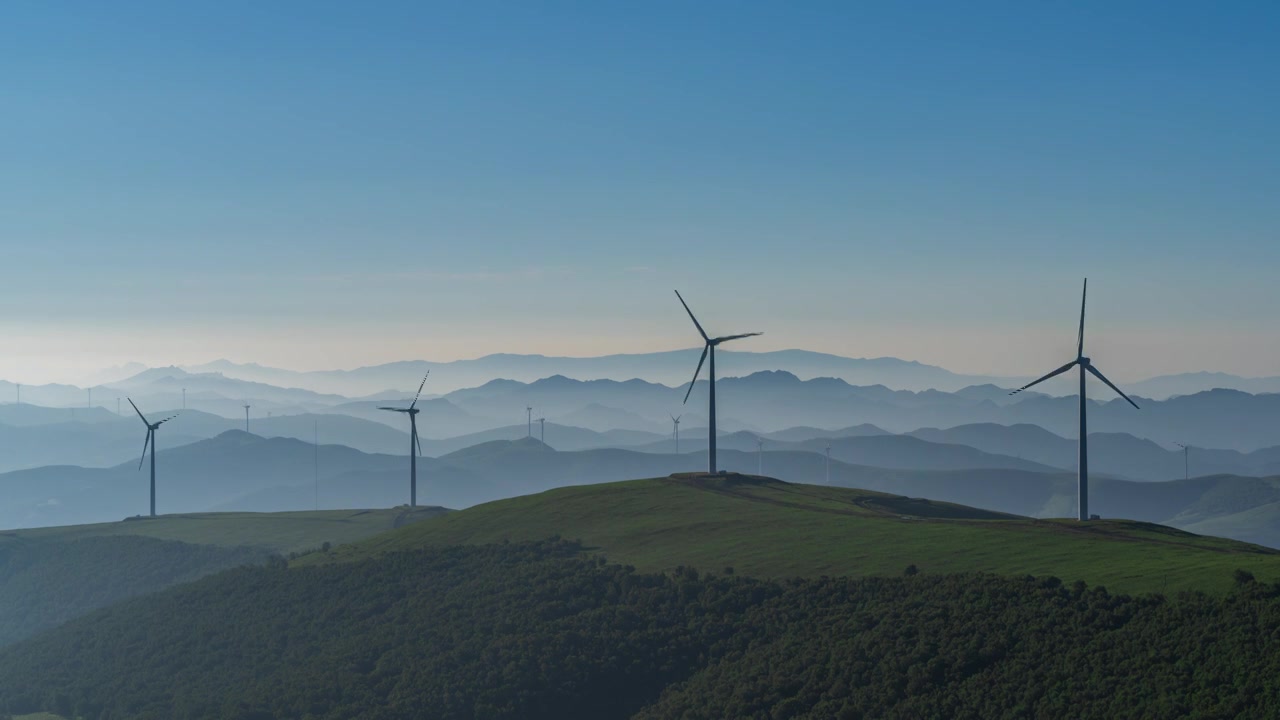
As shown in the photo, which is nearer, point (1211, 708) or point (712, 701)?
point (1211, 708)

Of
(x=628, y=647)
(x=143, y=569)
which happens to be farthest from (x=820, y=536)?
(x=143, y=569)

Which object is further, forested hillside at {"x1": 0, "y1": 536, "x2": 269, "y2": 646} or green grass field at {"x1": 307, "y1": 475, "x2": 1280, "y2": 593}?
forested hillside at {"x1": 0, "y1": 536, "x2": 269, "y2": 646}

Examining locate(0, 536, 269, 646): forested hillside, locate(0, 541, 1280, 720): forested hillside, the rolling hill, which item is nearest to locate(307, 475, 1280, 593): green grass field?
locate(0, 541, 1280, 720): forested hillside

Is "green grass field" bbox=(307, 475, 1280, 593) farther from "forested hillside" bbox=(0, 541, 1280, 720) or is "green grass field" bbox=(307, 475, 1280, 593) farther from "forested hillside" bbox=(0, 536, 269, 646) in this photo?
"forested hillside" bbox=(0, 536, 269, 646)

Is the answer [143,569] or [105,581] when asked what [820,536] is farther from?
[105,581]

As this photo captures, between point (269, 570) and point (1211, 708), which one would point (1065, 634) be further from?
point (269, 570)

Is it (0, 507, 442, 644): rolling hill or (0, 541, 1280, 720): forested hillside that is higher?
(0, 541, 1280, 720): forested hillside

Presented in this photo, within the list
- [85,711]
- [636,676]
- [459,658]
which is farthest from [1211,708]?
[85,711]
